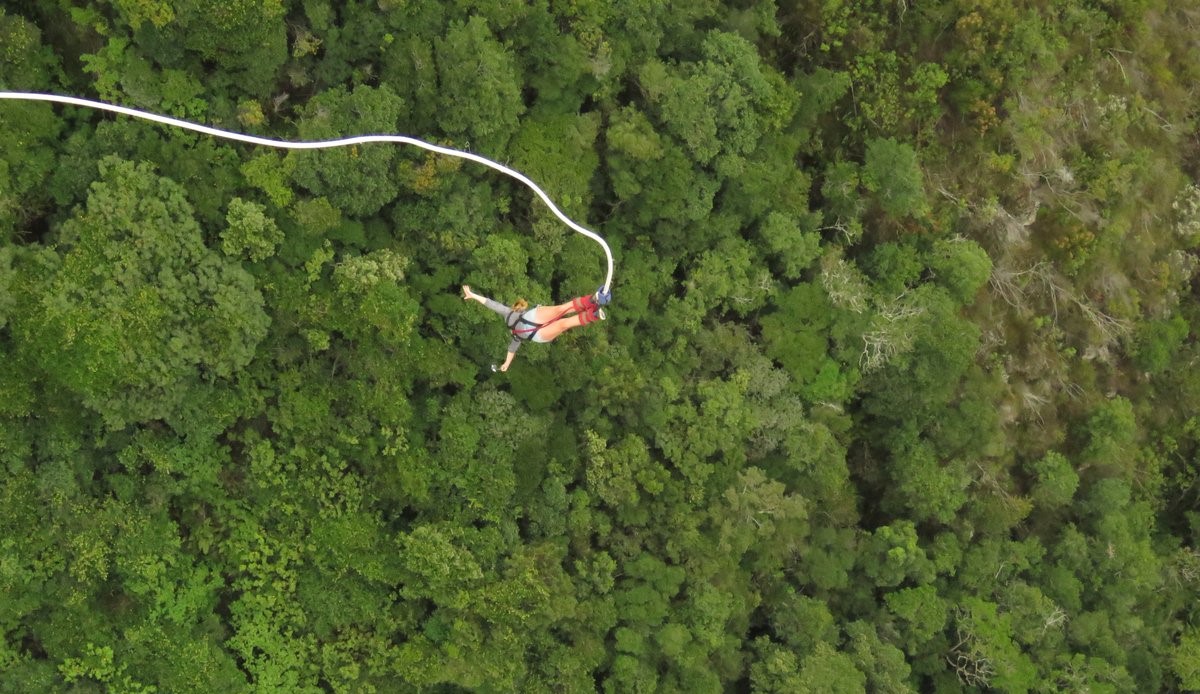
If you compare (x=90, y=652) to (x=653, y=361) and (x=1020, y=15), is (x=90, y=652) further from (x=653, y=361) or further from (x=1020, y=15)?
(x=1020, y=15)

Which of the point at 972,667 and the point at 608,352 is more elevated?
the point at 608,352

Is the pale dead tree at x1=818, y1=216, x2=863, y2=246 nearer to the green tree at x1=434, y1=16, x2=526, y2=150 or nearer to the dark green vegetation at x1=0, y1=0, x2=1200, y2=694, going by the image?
the dark green vegetation at x1=0, y1=0, x2=1200, y2=694

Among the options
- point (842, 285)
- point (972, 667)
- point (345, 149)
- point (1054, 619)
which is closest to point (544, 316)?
point (345, 149)

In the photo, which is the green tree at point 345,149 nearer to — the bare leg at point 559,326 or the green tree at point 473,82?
the green tree at point 473,82

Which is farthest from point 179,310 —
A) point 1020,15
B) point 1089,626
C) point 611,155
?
point 1089,626

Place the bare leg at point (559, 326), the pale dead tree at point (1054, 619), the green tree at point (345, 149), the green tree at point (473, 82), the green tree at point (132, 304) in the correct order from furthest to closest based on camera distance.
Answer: the pale dead tree at point (1054, 619), the green tree at point (473, 82), the green tree at point (345, 149), the green tree at point (132, 304), the bare leg at point (559, 326)

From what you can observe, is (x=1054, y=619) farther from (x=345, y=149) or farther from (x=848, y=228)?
(x=345, y=149)

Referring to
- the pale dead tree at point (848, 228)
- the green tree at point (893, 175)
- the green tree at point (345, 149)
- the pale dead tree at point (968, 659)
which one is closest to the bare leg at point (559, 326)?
the green tree at point (345, 149)

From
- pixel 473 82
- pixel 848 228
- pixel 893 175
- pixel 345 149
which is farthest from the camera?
pixel 848 228

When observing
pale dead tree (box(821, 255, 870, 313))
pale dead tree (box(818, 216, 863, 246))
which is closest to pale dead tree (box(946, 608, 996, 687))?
pale dead tree (box(821, 255, 870, 313))

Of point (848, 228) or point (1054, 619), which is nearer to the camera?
point (848, 228)
